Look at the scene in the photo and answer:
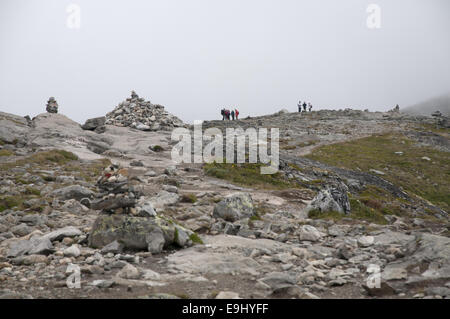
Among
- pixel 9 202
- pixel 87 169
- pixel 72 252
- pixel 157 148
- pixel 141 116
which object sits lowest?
pixel 72 252

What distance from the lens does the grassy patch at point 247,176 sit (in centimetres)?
2762

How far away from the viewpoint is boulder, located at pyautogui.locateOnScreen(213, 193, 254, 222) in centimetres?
1579

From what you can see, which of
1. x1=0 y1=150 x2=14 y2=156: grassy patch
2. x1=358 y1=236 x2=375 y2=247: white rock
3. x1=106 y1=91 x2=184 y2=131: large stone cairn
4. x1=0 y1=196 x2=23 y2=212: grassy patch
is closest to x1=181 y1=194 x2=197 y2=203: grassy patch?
x1=0 y1=196 x2=23 y2=212: grassy patch

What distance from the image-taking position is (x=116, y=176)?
45.2ft

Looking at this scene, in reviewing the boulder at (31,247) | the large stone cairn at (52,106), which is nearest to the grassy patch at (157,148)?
the large stone cairn at (52,106)

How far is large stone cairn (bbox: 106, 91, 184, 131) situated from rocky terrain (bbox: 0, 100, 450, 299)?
973 inches

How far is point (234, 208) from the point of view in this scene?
16.0m

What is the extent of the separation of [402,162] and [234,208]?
137ft

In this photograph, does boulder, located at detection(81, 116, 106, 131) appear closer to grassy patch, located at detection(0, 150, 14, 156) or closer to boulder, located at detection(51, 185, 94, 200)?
grassy patch, located at detection(0, 150, 14, 156)

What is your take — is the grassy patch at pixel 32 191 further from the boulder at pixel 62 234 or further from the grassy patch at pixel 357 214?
the grassy patch at pixel 357 214

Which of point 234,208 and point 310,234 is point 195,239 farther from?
point 310,234

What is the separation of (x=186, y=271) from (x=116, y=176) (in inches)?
235

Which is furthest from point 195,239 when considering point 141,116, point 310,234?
point 141,116

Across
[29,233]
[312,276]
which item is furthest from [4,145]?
[312,276]
